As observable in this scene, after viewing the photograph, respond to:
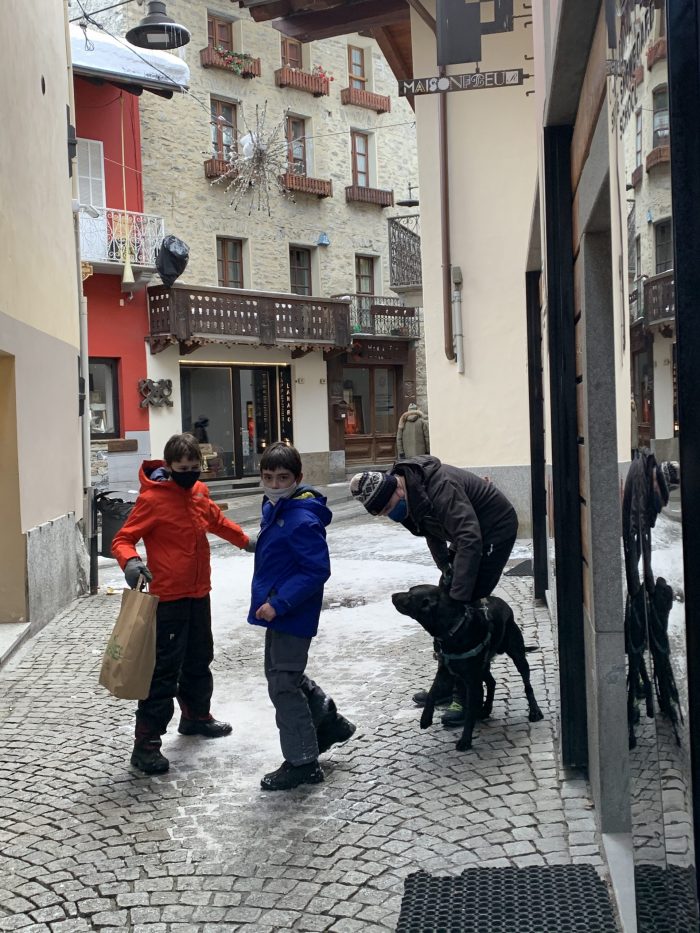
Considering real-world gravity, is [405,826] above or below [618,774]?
below

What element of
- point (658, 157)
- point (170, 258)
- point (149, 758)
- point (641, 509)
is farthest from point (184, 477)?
point (170, 258)

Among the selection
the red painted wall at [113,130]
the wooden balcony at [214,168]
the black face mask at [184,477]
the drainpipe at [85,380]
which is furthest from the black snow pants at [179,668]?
the wooden balcony at [214,168]

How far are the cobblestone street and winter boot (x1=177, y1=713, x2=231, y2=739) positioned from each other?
6cm

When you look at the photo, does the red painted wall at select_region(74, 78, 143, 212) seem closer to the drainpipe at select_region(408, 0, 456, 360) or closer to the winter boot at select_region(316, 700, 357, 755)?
the drainpipe at select_region(408, 0, 456, 360)

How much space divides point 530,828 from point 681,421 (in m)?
2.80

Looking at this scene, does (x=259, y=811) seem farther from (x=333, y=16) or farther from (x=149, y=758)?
(x=333, y=16)

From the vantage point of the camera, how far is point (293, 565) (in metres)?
4.55

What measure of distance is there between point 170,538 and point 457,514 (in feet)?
4.83

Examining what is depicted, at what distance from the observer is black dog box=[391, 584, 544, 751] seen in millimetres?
4755

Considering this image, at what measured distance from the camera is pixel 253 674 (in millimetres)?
6516

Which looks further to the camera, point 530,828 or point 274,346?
point 274,346

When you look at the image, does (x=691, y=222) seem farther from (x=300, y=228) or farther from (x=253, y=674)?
(x=300, y=228)

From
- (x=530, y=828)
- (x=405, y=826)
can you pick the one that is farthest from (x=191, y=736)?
(x=530, y=828)

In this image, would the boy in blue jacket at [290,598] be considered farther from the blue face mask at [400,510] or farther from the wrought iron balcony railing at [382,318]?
the wrought iron balcony railing at [382,318]
